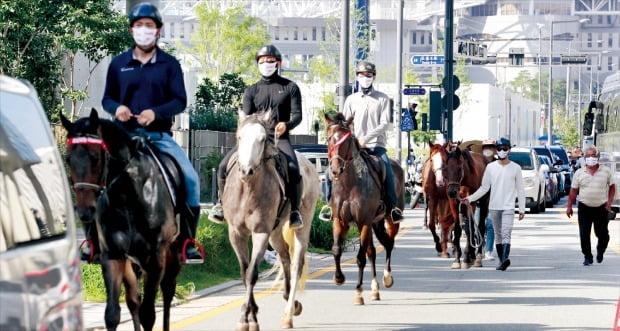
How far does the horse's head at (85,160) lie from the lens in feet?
32.8

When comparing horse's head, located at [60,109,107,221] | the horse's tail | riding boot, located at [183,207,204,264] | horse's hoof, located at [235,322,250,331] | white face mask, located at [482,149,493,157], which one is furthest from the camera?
white face mask, located at [482,149,493,157]

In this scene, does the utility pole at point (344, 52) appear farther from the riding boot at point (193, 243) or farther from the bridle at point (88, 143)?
the bridle at point (88, 143)

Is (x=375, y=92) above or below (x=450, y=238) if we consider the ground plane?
above

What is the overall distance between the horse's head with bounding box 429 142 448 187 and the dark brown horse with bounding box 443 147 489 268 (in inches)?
2.8

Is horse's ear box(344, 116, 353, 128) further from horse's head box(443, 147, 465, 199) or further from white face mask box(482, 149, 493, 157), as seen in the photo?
white face mask box(482, 149, 493, 157)

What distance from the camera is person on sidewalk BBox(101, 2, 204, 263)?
11.6 metres

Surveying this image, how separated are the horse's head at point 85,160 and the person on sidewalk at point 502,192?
40.3 feet

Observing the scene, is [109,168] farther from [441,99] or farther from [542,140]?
[542,140]

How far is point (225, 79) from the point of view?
6172 centimetres

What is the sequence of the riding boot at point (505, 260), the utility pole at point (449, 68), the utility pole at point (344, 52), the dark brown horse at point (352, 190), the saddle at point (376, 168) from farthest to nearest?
the utility pole at point (449, 68) → the utility pole at point (344, 52) → the riding boot at point (505, 260) → the saddle at point (376, 168) → the dark brown horse at point (352, 190)

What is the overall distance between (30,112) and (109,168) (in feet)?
14.5

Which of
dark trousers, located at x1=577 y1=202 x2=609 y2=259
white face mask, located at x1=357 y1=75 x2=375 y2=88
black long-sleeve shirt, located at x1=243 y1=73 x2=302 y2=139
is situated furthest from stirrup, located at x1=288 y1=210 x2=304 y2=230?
dark trousers, located at x1=577 y1=202 x2=609 y2=259

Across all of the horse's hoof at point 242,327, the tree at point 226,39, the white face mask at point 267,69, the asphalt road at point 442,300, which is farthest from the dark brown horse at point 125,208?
the tree at point 226,39

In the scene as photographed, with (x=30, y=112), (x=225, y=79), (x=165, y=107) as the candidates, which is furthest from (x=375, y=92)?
(x=225, y=79)
